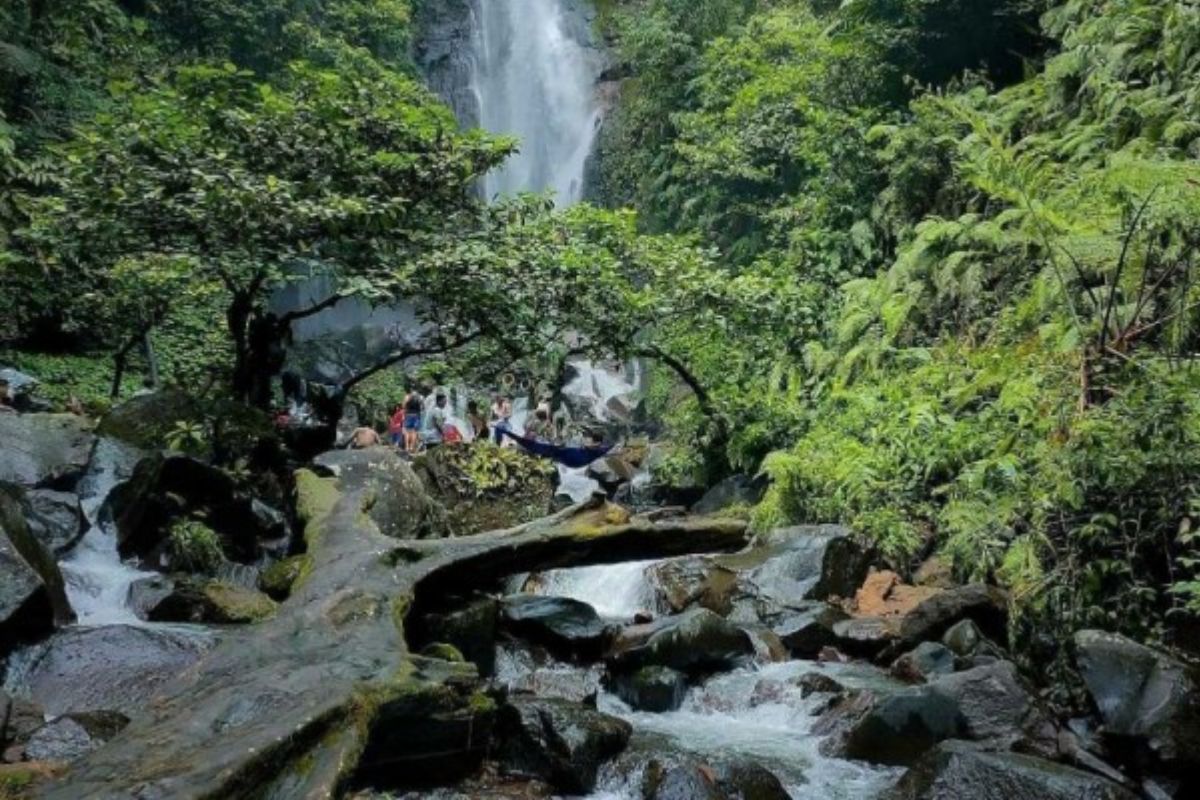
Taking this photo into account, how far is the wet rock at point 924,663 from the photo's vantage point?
642 cm

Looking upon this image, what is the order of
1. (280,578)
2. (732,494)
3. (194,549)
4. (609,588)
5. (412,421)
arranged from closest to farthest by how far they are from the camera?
(280,578)
(194,549)
(609,588)
(732,494)
(412,421)

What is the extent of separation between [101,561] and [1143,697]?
8097mm

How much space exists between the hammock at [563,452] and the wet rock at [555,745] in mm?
8943

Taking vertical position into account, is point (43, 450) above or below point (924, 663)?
above

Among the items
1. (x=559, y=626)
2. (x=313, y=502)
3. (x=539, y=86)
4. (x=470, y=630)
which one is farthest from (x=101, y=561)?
(x=539, y=86)

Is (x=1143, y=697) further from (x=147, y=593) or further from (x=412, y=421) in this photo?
(x=412, y=421)

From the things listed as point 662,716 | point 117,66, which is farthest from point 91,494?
point 117,66

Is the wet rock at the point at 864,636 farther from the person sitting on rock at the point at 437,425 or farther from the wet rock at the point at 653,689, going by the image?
the person sitting on rock at the point at 437,425

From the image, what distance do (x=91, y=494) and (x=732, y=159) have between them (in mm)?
12833

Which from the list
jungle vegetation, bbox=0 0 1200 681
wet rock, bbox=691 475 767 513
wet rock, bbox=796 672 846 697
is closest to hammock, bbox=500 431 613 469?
jungle vegetation, bbox=0 0 1200 681

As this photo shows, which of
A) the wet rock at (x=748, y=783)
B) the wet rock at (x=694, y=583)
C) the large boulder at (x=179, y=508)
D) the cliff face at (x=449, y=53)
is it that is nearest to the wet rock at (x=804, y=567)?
the wet rock at (x=694, y=583)

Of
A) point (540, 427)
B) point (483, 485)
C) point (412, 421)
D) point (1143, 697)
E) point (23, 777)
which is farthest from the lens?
point (540, 427)

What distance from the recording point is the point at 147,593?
759cm

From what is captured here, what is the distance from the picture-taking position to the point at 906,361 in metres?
11.3
